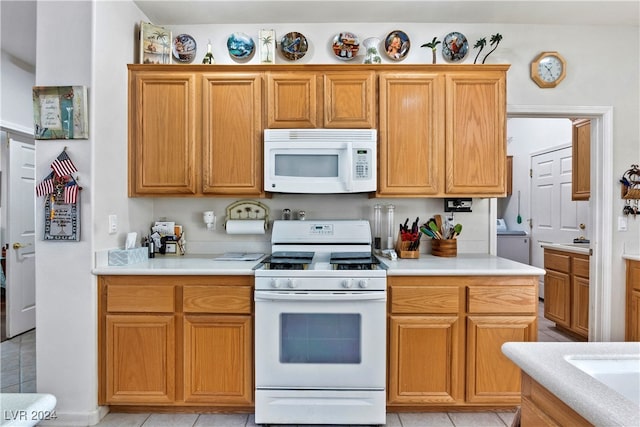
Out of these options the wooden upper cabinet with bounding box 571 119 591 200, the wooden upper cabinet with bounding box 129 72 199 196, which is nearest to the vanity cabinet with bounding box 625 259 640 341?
the wooden upper cabinet with bounding box 571 119 591 200

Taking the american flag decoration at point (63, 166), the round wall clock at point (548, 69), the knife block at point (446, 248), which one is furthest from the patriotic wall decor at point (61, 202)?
the round wall clock at point (548, 69)

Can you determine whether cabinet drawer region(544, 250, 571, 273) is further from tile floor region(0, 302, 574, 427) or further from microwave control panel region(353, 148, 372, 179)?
microwave control panel region(353, 148, 372, 179)

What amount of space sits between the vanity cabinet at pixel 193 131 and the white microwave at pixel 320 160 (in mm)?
130

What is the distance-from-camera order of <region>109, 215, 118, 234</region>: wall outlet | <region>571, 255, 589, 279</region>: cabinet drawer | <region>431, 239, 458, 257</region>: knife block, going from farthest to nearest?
<region>571, 255, 589, 279</region>: cabinet drawer < <region>431, 239, 458, 257</region>: knife block < <region>109, 215, 118, 234</region>: wall outlet

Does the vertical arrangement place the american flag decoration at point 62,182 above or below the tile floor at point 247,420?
above

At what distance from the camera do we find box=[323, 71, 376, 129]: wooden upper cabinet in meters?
2.45

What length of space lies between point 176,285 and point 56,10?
1748 millimetres

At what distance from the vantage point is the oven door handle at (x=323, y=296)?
2.01 m

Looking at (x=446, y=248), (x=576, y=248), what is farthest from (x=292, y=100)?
(x=576, y=248)

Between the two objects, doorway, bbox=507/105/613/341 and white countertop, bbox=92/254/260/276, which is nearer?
white countertop, bbox=92/254/260/276

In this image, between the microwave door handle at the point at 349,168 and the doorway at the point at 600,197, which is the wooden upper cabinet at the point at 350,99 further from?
the doorway at the point at 600,197

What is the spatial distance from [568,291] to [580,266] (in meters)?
0.32

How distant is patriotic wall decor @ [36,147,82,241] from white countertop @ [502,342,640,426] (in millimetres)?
2247

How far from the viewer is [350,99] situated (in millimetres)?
2455
